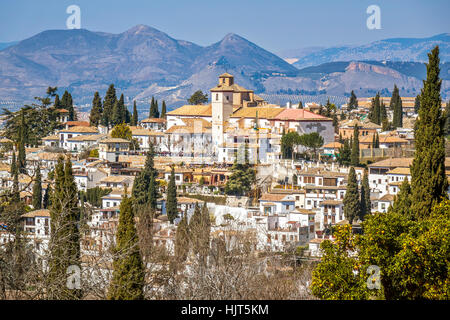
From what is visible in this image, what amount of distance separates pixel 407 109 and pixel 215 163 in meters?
32.3

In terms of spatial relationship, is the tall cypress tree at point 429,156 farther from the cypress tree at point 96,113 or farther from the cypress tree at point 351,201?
the cypress tree at point 96,113

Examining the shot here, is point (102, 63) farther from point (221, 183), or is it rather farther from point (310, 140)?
point (221, 183)

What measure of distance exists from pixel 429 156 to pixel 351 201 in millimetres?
15721

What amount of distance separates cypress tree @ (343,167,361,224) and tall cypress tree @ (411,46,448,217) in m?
15.3

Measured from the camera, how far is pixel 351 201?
98.4 feet

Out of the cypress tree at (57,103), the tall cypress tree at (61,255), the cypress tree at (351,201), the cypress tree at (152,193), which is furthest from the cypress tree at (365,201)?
the cypress tree at (57,103)

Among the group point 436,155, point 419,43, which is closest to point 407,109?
point 436,155

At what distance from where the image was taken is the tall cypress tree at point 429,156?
14.4 metres

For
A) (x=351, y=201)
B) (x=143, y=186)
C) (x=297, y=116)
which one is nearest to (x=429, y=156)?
(x=351, y=201)

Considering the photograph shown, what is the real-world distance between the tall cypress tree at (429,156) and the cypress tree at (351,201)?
1530 centimetres

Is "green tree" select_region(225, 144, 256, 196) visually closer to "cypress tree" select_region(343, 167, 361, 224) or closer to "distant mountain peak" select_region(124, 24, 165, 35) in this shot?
"cypress tree" select_region(343, 167, 361, 224)

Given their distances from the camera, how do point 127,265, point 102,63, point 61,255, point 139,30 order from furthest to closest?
point 139,30 → point 102,63 → point 127,265 → point 61,255

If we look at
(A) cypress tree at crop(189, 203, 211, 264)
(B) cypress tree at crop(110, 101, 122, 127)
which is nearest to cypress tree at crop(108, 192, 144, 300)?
(A) cypress tree at crop(189, 203, 211, 264)
